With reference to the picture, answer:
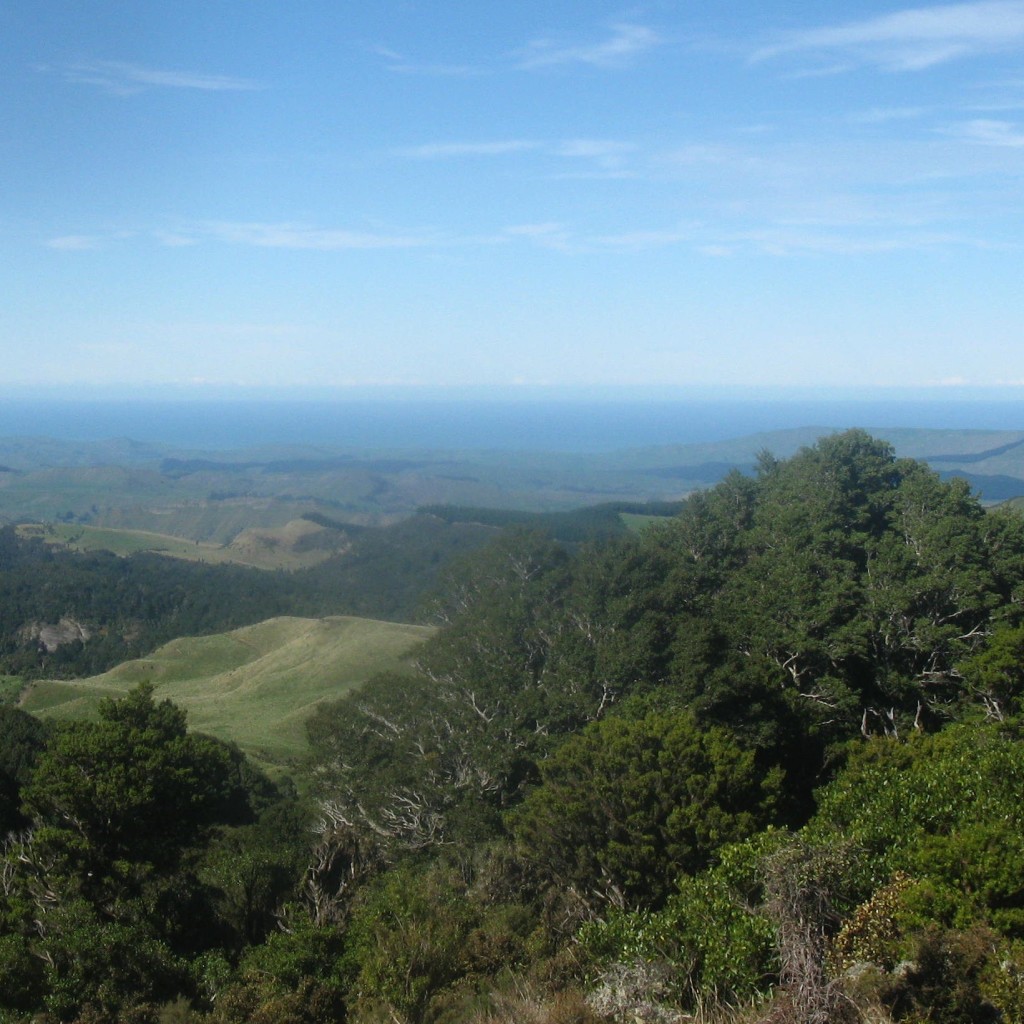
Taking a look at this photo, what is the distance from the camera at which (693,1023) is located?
1020cm

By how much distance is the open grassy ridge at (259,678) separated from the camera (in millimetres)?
55281

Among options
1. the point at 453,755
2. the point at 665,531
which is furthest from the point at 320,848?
the point at 665,531

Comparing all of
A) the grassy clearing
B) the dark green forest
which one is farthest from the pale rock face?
the dark green forest

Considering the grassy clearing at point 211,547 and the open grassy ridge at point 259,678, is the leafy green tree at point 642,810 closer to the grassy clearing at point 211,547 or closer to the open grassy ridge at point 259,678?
the open grassy ridge at point 259,678

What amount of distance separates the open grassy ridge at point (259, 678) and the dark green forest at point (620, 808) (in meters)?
15.2

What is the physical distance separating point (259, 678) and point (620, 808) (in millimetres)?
56773

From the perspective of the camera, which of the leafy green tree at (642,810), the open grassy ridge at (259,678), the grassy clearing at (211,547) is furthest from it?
the grassy clearing at (211,547)

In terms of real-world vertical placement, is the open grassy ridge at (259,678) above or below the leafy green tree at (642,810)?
below

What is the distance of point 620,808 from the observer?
1773 cm

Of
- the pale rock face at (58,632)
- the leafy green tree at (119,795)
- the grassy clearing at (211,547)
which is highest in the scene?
the leafy green tree at (119,795)

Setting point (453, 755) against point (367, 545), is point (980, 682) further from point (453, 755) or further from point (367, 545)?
point (367, 545)

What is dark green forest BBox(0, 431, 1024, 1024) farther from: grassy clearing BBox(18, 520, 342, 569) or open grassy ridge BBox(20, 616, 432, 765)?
grassy clearing BBox(18, 520, 342, 569)

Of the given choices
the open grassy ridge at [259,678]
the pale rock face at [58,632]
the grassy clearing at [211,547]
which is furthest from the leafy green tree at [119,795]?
the grassy clearing at [211,547]

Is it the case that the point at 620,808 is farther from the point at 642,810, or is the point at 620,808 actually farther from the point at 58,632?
the point at 58,632
